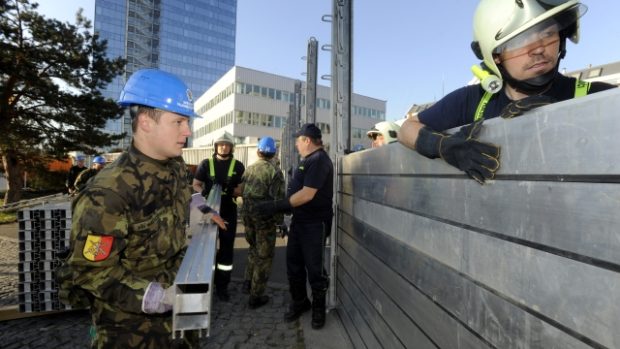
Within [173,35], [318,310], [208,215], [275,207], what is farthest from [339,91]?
[173,35]

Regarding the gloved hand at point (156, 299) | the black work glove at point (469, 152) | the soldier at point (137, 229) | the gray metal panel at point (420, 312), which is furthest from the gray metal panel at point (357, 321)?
the black work glove at point (469, 152)

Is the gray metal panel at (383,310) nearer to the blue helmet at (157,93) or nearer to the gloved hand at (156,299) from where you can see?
the gloved hand at (156,299)

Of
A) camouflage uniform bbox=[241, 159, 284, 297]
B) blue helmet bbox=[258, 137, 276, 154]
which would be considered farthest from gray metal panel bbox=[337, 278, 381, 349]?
blue helmet bbox=[258, 137, 276, 154]

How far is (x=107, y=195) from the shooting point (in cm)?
163

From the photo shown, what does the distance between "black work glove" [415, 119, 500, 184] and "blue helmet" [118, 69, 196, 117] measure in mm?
1373

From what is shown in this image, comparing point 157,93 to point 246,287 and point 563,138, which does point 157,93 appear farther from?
point 246,287

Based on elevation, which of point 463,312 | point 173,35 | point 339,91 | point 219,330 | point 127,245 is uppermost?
point 173,35

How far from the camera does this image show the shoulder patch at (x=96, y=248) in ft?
5.05

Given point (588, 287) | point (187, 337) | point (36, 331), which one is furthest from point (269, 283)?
point (588, 287)

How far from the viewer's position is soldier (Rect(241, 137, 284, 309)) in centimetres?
452

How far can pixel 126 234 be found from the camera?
5.43 ft

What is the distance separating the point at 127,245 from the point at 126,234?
0.19 metres

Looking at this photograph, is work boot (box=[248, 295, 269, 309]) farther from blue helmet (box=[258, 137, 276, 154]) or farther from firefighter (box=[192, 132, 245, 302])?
blue helmet (box=[258, 137, 276, 154])

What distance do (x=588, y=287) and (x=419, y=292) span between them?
95 cm
